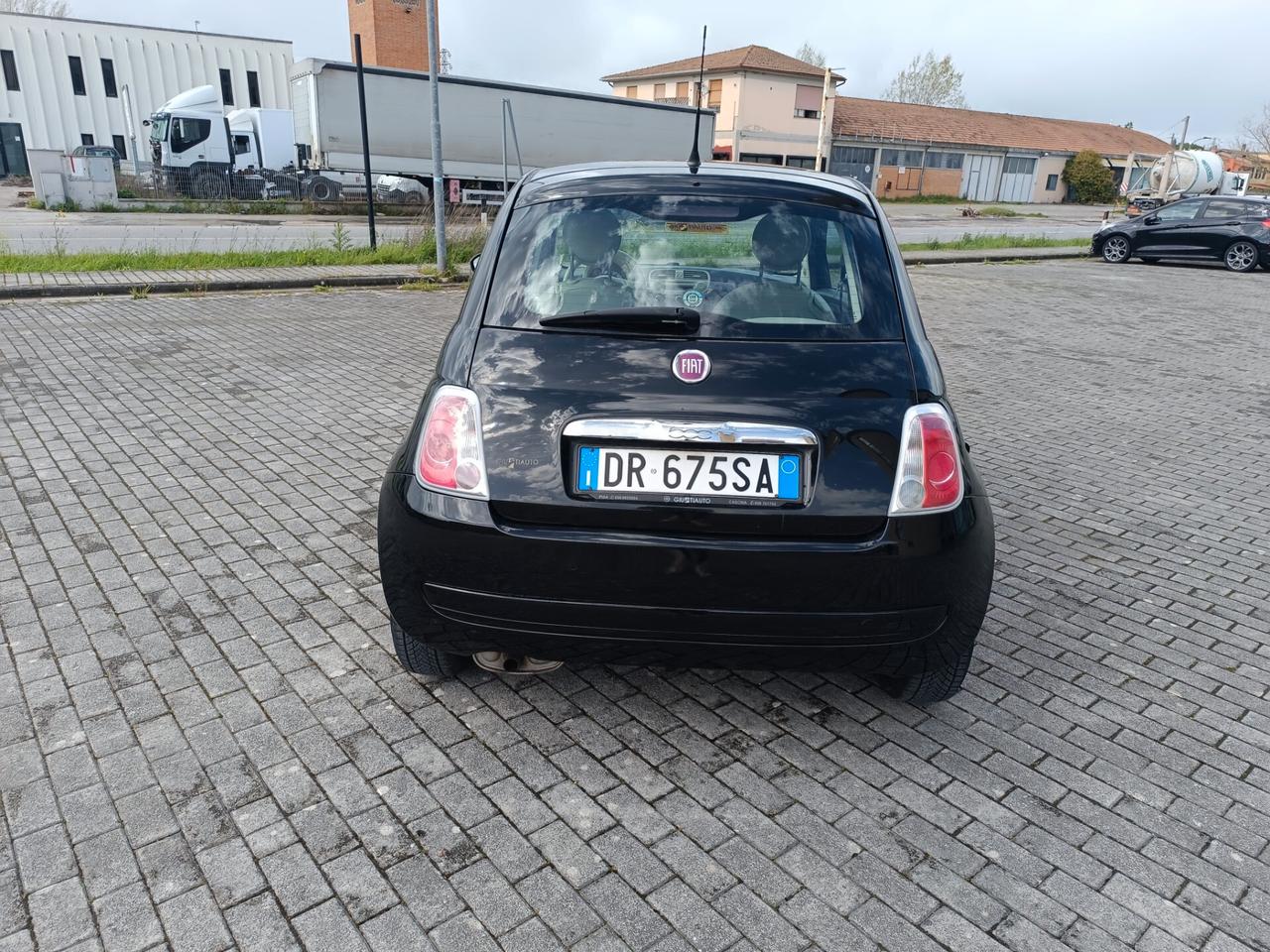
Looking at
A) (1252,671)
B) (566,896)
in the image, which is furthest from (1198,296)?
(566,896)

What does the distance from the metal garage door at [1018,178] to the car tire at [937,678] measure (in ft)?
245

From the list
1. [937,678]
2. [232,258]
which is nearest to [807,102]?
[232,258]

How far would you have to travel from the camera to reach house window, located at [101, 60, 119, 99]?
162 ft

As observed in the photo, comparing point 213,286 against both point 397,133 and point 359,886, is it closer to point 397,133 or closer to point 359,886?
point 359,886

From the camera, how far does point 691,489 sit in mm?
2473

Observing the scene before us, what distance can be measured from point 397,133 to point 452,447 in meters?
27.2

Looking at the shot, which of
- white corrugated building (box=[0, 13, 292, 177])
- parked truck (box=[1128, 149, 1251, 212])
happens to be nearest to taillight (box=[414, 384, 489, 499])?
parked truck (box=[1128, 149, 1251, 212])

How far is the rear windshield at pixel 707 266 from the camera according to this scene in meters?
2.73

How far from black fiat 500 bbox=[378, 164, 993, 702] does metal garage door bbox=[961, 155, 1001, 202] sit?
2790 inches

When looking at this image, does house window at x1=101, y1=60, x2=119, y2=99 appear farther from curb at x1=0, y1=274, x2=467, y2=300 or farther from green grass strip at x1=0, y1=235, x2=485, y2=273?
curb at x1=0, y1=274, x2=467, y2=300

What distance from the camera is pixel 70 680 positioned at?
10.1 ft

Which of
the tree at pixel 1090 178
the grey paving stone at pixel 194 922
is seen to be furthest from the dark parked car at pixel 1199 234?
the tree at pixel 1090 178

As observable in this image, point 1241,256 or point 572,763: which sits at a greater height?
point 1241,256

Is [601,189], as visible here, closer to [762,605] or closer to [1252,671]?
[762,605]
